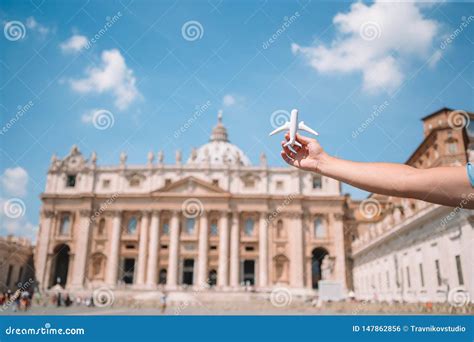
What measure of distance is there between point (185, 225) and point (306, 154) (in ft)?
159

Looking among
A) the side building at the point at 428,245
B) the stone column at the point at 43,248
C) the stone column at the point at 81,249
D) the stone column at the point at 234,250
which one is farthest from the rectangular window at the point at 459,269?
the stone column at the point at 43,248

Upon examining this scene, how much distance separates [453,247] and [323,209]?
30.8 m

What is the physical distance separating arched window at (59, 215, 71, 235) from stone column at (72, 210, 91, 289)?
67.2 inches

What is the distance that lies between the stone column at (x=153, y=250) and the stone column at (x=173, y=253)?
1547 millimetres

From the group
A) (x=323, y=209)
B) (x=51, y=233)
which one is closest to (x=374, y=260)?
(x=323, y=209)

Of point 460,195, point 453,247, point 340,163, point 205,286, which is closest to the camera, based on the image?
point 460,195

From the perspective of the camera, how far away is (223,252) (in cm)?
4812

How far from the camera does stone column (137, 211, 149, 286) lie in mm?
47478

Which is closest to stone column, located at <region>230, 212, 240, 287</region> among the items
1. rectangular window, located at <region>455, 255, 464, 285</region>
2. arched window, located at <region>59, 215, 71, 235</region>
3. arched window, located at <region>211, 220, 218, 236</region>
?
arched window, located at <region>211, 220, 218, 236</region>

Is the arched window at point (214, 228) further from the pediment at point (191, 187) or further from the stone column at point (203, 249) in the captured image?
the pediment at point (191, 187)

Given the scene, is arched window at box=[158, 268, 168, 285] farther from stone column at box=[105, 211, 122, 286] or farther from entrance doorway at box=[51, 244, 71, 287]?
entrance doorway at box=[51, 244, 71, 287]

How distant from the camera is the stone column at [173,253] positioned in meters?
47.3
